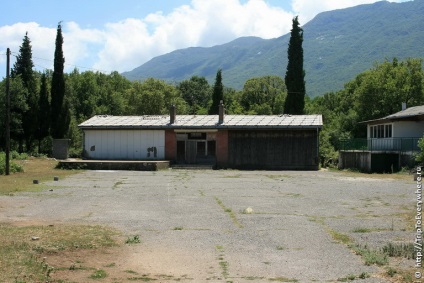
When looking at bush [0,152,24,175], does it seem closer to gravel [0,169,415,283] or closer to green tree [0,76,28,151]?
gravel [0,169,415,283]

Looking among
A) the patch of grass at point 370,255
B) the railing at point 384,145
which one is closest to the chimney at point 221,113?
the railing at point 384,145

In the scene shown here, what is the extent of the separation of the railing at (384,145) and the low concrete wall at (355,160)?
1.99 metres

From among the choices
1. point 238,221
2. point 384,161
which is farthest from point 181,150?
point 238,221

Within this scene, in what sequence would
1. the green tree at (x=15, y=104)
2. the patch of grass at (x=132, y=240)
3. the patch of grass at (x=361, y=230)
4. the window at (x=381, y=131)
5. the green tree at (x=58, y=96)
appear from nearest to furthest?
the patch of grass at (x=132, y=240), the patch of grass at (x=361, y=230), the window at (x=381, y=131), the green tree at (x=15, y=104), the green tree at (x=58, y=96)

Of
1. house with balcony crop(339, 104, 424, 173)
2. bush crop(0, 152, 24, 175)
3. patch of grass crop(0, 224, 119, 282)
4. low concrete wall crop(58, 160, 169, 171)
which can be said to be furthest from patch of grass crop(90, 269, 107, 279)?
house with balcony crop(339, 104, 424, 173)

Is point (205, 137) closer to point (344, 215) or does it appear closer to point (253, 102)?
point (344, 215)

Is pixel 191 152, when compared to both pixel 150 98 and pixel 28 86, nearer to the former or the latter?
pixel 28 86

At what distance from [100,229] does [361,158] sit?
29.1 meters

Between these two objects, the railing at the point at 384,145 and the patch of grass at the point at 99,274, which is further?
the railing at the point at 384,145

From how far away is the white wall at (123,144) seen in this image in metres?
39.9

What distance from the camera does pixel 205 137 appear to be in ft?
133

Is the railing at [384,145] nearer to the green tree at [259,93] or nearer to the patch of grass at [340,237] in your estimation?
the patch of grass at [340,237]

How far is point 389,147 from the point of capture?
1457 inches

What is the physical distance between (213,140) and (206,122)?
1586 mm
